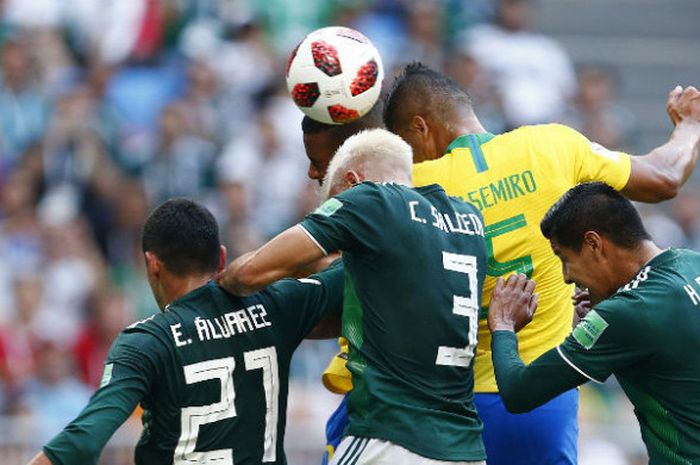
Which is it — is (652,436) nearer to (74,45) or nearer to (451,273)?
(451,273)

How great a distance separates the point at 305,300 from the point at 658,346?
5.14 feet

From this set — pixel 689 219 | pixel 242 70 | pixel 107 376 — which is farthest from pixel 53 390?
pixel 689 219

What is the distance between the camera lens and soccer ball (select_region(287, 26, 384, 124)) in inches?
284

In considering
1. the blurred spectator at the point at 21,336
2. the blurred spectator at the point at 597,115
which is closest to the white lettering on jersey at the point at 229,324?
the blurred spectator at the point at 21,336

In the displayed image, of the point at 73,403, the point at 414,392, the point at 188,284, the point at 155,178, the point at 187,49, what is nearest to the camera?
the point at 414,392

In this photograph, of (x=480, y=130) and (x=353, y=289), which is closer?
(x=353, y=289)

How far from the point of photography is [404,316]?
20.2 ft

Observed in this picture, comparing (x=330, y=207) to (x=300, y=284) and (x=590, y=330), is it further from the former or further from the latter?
(x=590, y=330)

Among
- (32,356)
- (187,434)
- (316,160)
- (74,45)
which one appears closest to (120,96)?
(74,45)

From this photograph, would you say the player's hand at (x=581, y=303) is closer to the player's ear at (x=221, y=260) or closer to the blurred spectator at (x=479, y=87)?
the player's ear at (x=221, y=260)

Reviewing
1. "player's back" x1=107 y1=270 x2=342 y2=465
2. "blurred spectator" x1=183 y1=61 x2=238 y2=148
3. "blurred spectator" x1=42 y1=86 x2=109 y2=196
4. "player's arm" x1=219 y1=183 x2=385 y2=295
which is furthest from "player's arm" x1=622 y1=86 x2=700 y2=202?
"blurred spectator" x1=183 y1=61 x2=238 y2=148

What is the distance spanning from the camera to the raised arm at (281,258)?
6.04m

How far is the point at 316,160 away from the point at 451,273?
1350mm

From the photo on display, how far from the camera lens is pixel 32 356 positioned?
12.1 m
